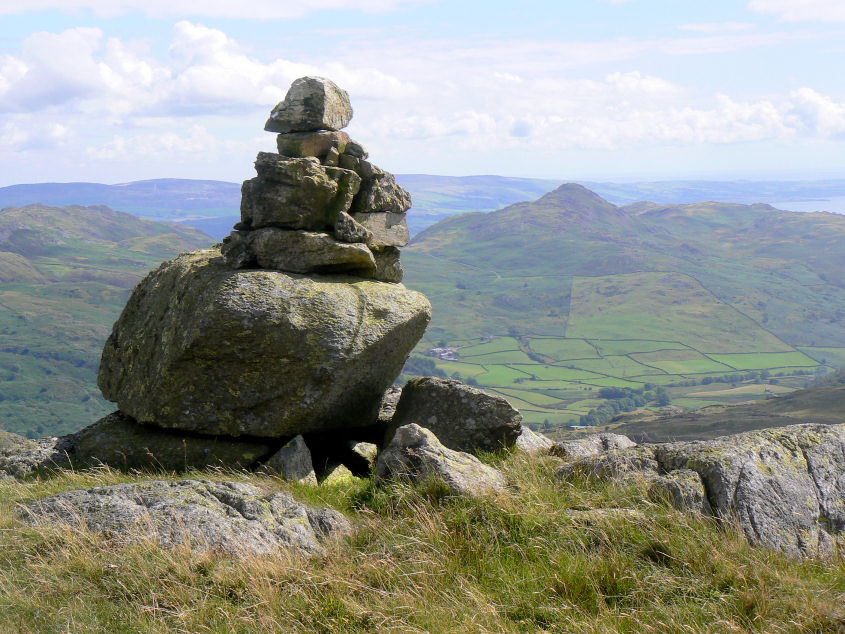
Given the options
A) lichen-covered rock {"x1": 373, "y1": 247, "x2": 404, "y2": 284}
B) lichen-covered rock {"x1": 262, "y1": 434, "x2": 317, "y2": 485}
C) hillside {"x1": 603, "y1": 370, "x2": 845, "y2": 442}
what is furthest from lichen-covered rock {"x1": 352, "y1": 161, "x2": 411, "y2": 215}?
hillside {"x1": 603, "y1": 370, "x2": 845, "y2": 442}

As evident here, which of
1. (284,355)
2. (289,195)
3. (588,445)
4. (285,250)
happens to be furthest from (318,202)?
(588,445)

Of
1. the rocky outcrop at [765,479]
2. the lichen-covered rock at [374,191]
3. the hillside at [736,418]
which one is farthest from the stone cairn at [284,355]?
the hillside at [736,418]

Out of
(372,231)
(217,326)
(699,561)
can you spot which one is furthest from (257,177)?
(699,561)

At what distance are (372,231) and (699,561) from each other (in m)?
13.1

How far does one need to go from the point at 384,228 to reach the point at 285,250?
141 inches

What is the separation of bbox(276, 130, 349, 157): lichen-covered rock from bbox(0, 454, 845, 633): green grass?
1212 cm

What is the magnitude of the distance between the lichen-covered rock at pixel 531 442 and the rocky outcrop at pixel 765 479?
4.93 m

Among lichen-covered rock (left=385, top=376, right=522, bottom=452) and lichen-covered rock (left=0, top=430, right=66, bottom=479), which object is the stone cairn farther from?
lichen-covered rock (left=0, top=430, right=66, bottom=479)

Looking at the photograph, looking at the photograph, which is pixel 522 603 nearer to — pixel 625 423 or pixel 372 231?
pixel 372 231

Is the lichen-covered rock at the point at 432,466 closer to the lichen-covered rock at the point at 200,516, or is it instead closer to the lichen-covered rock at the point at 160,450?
the lichen-covered rock at the point at 200,516

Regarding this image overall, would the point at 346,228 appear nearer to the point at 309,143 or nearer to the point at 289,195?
the point at 289,195

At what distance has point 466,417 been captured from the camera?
53.5ft

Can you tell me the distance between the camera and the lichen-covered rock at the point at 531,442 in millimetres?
16600

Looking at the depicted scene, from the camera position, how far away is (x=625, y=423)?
578 ft
